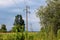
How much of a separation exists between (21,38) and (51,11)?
52.6 ft

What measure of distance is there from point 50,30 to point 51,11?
17548 millimetres

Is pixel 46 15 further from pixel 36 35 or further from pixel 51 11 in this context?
pixel 36 35

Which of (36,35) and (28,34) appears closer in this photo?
(36,35)

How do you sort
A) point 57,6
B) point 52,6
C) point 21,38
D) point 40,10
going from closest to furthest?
point 21,38, point 57,6, point 52,6, point 40,10

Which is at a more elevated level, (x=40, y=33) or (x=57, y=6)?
(x=57, y=6)

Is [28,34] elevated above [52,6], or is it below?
below

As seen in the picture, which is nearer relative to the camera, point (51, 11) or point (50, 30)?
point (50, 30)

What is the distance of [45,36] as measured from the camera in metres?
5.54

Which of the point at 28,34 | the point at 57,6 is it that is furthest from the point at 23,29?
the point at 57,6

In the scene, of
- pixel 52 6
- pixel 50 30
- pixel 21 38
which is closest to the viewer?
pixel 50 30

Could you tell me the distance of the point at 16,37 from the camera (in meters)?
7.21

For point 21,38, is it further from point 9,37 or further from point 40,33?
point 40,33

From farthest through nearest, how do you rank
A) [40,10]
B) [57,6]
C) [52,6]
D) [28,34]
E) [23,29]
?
[40,10] < [52,6] < [57,6] < [23,29] < [28,34]

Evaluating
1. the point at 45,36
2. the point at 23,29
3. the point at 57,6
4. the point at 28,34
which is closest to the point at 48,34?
the point at 45,36
